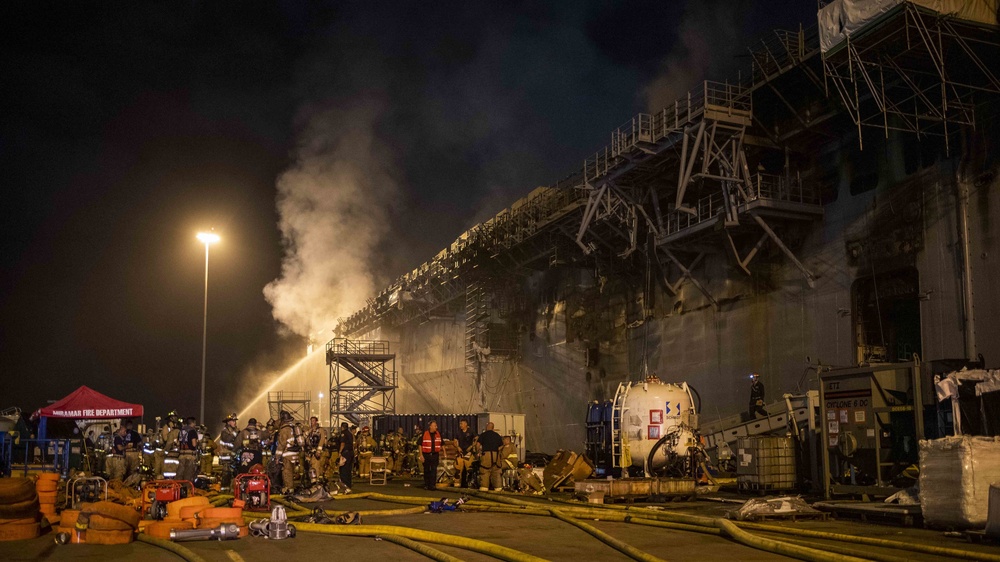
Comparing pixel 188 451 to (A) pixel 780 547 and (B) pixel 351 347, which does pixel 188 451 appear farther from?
(B) pixel 351 347

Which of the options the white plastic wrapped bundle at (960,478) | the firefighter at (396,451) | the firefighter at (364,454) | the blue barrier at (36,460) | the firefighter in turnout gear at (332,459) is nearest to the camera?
the white plastic wrapped bundle at (960,478)

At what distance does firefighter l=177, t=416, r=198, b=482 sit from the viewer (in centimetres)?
1753

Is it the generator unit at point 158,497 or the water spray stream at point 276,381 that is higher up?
the water spray stream at point 276,381

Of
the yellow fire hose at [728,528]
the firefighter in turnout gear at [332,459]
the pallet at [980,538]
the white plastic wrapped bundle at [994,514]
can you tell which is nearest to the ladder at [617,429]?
the yellow fire hose at [728,528]

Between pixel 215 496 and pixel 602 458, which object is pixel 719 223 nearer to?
pixel 602 458

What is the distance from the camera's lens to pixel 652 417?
60.0ft

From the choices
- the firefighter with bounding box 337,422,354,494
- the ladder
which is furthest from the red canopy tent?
the ladder

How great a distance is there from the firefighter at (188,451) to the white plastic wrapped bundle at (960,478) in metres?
14.3

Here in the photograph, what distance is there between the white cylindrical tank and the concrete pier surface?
21.1 ft

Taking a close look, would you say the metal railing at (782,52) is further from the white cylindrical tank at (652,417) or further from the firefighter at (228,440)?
the firefighter at (228,440)

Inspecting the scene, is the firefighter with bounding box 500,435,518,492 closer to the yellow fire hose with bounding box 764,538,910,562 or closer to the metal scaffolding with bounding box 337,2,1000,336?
the yellow fire hose with bounding box 764,538,910,562

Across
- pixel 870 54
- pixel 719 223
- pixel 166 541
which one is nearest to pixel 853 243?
pixel 719 223

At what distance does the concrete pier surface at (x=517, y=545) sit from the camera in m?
8.68

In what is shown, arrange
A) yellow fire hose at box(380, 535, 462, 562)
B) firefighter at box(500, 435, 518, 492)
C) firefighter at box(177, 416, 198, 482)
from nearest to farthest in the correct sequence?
yellow fire hose at box(380, 535, 462, 562) < firefighter at box(177, 416, 198, 482) < firefighter at box(500, 435, 518, 492)
